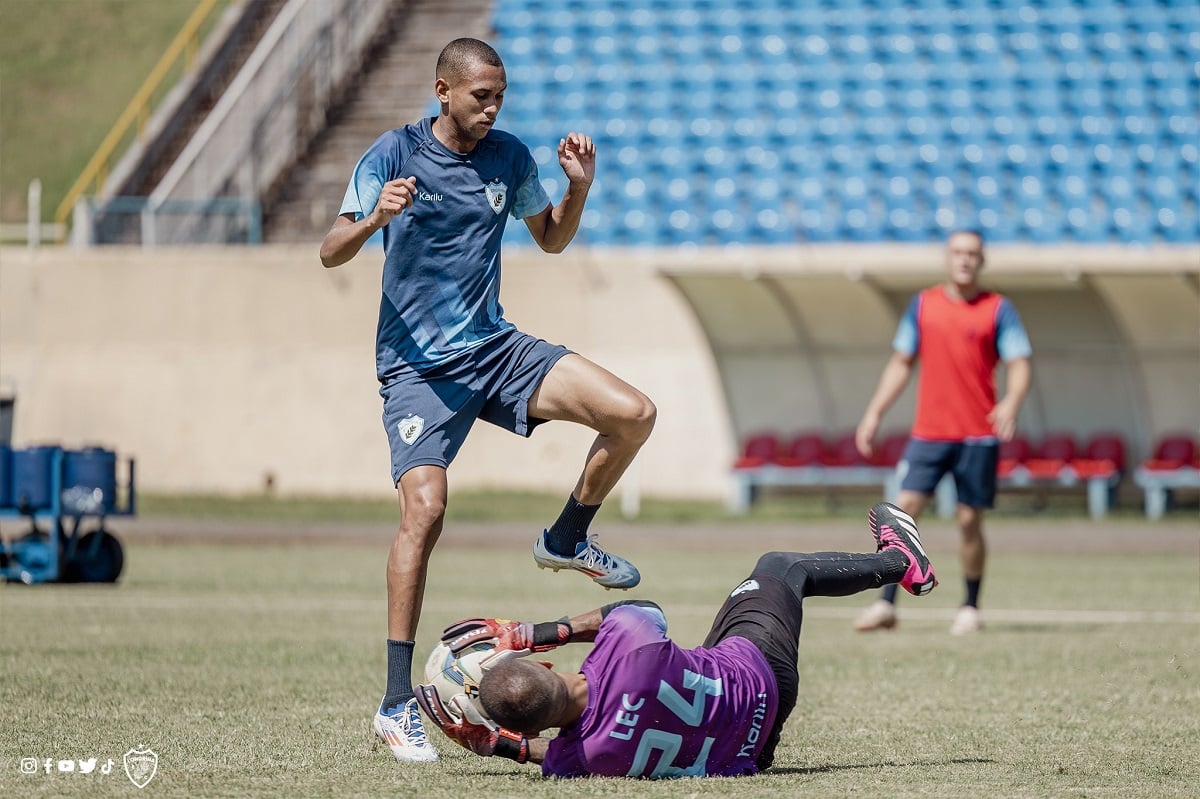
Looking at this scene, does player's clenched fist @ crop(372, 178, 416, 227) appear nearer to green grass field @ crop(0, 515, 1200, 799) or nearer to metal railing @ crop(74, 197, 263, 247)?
green grass field @ crop(0, 515, 1200, 799)

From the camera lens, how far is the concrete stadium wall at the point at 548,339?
22.3 metres

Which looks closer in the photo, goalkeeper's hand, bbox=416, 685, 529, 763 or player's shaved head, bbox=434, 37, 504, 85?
goalkeeper's hand, bbox=416, 685, 529, 763

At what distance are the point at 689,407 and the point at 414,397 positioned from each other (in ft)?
55.8

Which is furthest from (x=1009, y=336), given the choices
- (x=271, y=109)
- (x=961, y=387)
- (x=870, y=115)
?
(x=271, y=109)

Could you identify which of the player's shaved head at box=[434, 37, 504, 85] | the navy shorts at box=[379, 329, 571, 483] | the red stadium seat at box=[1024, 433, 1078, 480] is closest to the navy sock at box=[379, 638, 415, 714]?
the navy shorts at box=[379, 329, 571, 483]

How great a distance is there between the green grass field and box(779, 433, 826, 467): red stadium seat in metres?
7.77

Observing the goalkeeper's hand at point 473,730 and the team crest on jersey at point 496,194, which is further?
the team crest on jersey at point 496,194

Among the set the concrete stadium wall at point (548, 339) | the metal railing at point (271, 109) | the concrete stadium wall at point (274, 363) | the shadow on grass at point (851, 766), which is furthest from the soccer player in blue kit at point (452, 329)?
the metal railing at point (271, 109)

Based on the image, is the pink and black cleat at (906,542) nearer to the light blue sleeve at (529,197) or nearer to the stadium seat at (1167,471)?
the light blue sleeve at (529,197)

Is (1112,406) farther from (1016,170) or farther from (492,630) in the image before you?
(492,630)

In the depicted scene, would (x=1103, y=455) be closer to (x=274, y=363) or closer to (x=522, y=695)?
(x=274, y=363)

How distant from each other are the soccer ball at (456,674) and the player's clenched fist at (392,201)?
156 centimetres

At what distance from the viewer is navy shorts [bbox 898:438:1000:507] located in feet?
36.0

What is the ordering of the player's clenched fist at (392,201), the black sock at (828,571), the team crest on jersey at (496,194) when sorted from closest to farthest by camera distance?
1. the player's clenched fist at (392,201)
2. the black sock at (828,571)
3. the team crest on jersey at (496,194)
